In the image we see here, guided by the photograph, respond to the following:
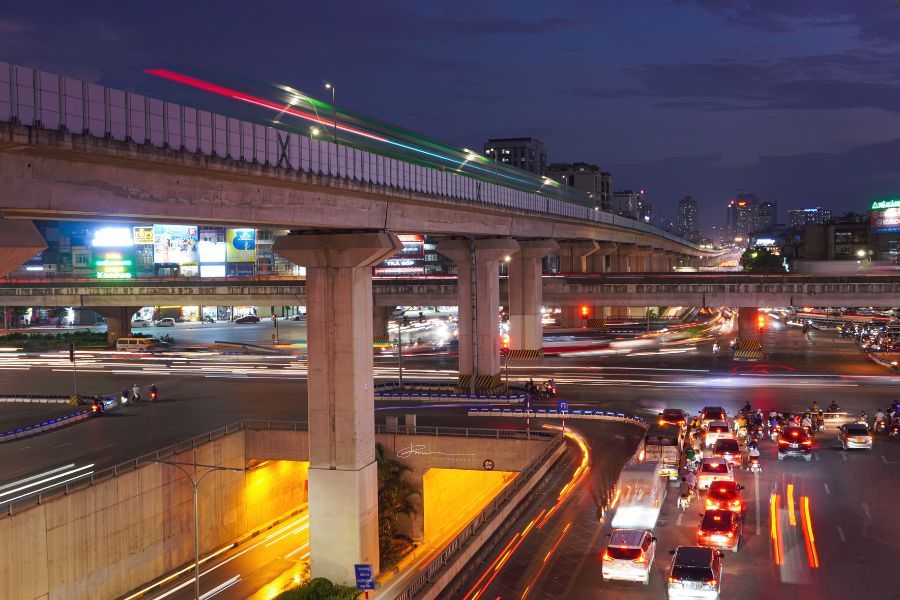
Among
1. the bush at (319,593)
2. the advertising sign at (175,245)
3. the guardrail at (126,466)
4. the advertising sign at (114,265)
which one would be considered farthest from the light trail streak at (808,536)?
the advertising sign at (175,245)

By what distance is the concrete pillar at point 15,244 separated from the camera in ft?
70.4

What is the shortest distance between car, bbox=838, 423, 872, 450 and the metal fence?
2244 cm

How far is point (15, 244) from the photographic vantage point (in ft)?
70.5

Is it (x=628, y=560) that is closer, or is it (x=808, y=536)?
(x=628, y=560)

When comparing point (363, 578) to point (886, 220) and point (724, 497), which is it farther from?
point (886, 220)

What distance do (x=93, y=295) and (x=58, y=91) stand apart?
260 ft

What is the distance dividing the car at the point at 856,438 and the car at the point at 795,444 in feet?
6.94

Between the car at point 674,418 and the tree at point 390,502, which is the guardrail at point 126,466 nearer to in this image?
the tree at point 390,502

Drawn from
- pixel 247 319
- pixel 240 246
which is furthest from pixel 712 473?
pixel 247 319

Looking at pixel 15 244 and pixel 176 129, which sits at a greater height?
pixel 176 129

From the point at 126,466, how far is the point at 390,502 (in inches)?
459

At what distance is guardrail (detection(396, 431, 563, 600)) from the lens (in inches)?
938

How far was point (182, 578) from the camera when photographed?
35125mm

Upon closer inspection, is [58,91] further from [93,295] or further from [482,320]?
[93,295]
